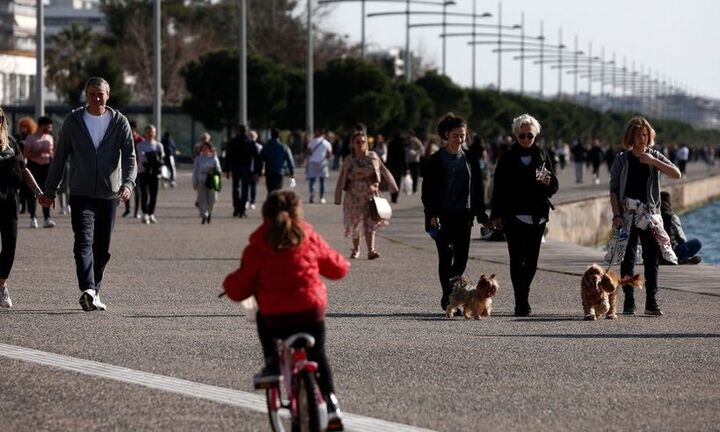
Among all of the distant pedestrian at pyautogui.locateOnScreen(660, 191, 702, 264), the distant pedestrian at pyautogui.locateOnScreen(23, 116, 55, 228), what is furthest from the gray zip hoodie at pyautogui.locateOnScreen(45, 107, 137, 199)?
the distant pedestrian at pyautogui.locateOnScreen(23, 116, 55, 228)

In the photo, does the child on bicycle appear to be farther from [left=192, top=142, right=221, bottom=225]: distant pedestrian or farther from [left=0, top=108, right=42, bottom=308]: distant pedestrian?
[left=192, top=142, right=221, bottom=225]: distant pedestrian

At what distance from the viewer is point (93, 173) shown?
1512cm

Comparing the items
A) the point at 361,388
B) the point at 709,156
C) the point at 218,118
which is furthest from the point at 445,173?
the point at 709,156

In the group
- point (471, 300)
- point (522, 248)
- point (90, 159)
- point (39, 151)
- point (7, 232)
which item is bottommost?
point (471, 300)

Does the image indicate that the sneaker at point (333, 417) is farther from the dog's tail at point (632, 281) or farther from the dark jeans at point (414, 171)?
the dark jeans at point (414, 171)

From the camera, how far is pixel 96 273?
15.3 m

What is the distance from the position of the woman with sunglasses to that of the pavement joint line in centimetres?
475

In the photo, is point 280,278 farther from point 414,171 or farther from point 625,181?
point 414,171

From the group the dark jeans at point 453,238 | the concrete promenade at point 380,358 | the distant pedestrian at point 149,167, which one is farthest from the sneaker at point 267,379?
the distant pedestrian at point 149,167

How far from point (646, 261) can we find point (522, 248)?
3.25 feet

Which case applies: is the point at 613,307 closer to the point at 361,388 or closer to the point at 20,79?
the point at 361,388

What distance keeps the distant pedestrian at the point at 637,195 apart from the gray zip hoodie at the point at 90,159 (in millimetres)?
3829

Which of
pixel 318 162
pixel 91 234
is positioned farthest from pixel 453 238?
pixel 318 162

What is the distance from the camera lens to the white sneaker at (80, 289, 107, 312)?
49.5 feet
